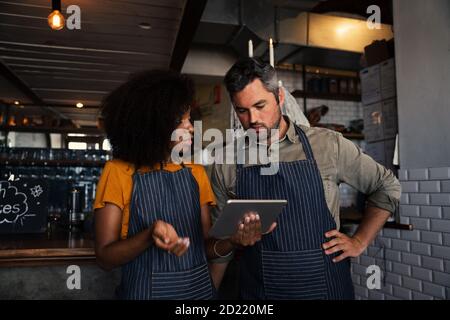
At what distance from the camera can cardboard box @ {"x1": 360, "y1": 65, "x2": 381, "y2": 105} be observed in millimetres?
3670

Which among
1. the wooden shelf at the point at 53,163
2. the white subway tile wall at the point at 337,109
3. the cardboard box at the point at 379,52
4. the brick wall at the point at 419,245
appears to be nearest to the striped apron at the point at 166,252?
the brick wall at the point at 419,245

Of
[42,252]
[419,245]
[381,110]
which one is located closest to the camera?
[42,252]

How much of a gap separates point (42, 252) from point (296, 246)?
1302 mm

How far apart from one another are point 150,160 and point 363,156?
38.3 inches

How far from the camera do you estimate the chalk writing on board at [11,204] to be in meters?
2.31

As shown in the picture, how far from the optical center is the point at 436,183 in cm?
276

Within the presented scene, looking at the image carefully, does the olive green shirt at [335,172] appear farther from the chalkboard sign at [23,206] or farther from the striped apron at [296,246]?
the chalkboard sign at [23,206]

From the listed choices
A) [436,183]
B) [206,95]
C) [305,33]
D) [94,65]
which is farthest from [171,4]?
[206,95]

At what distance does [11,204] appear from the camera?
2.32 m

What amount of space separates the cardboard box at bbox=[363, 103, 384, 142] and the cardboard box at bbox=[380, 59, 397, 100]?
0.14 m

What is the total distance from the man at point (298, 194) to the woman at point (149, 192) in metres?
0.18

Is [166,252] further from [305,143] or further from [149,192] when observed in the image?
[305,143]

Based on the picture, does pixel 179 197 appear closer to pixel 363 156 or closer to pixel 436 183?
pixel 363 156

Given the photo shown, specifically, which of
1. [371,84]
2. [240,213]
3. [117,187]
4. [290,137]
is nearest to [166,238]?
[240,213]
